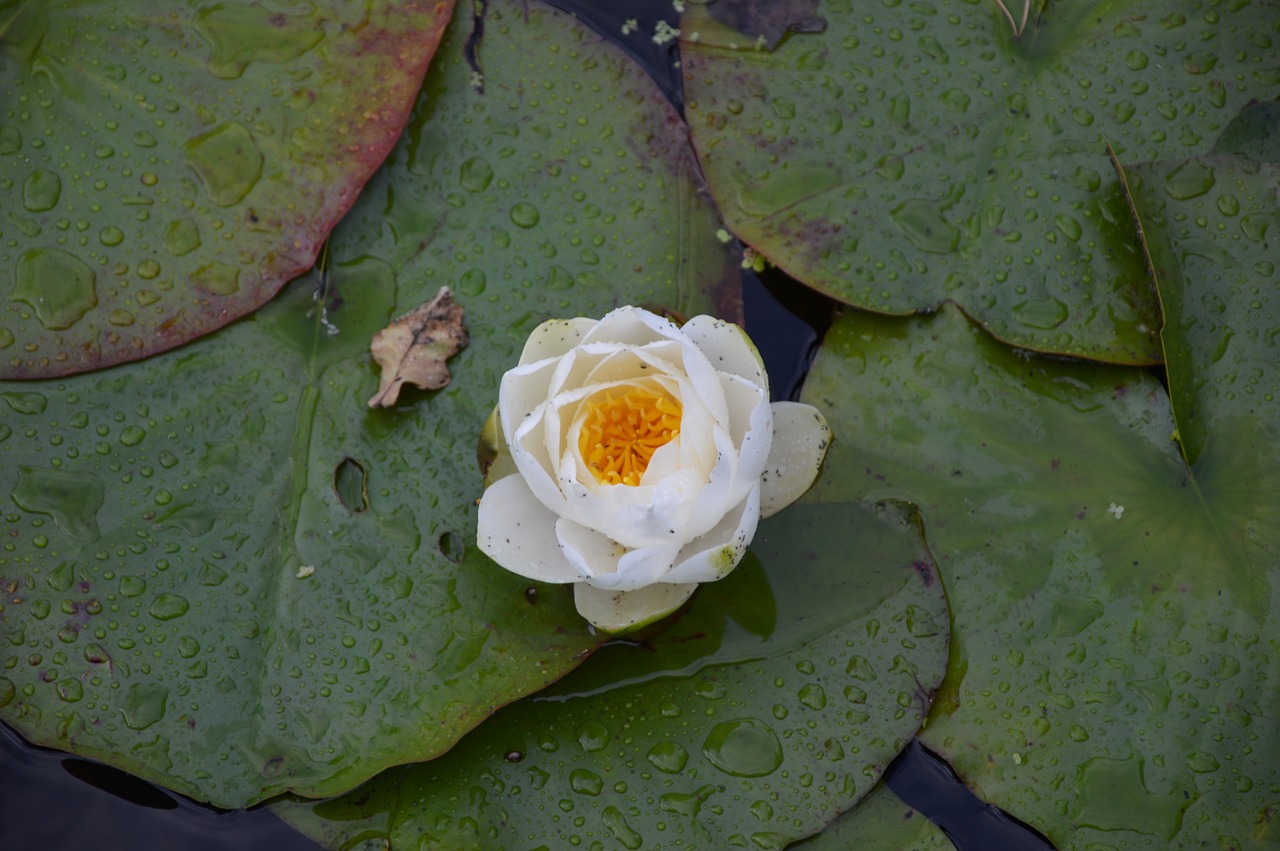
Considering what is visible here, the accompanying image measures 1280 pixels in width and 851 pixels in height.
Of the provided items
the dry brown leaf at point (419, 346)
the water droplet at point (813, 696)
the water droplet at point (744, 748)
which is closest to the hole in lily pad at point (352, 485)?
the dry brown leaf at point (419, 346)

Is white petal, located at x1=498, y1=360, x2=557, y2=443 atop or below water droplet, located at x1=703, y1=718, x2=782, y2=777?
atop

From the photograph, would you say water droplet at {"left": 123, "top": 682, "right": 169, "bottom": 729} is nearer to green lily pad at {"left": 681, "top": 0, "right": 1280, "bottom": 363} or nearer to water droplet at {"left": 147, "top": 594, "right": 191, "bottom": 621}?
water droplet at {"left": 147, "top": 594, "right": 191, "bottom": 621}

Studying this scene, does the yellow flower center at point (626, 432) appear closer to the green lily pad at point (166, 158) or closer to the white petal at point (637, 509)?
the white petal at point (637, 509)

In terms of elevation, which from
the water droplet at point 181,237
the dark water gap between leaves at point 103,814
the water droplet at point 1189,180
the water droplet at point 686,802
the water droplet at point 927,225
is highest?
the water droplet at point 1189,180

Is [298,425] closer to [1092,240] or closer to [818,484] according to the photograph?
[818,484]

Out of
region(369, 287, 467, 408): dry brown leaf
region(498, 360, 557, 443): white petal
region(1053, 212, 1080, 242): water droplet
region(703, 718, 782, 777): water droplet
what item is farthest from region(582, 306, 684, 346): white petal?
region(1053, 212, 1080, 242): water droplet

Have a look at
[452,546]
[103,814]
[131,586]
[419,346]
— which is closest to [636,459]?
[452,546]
